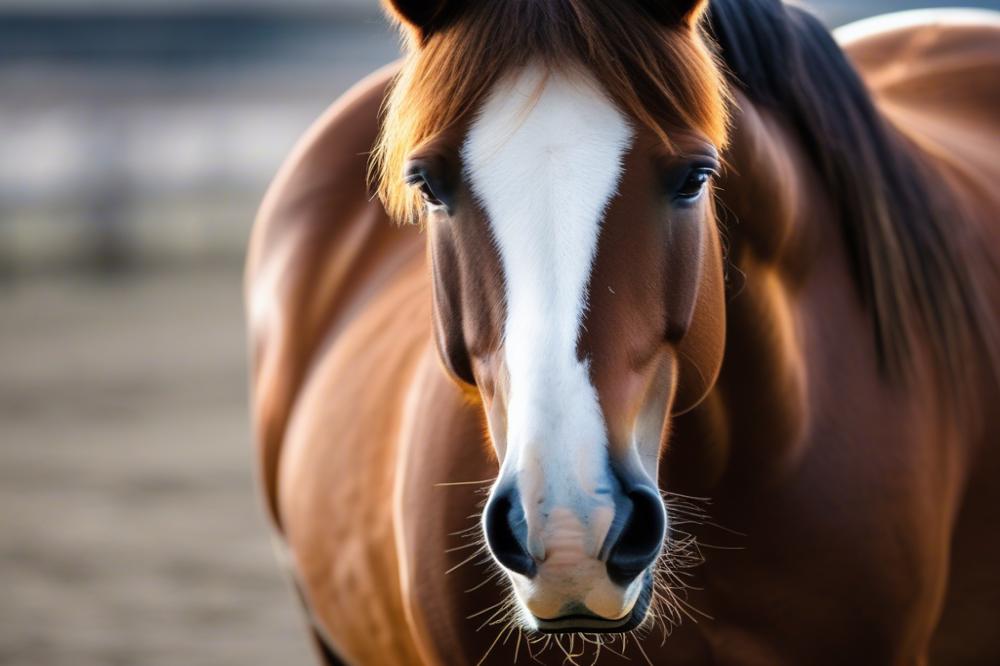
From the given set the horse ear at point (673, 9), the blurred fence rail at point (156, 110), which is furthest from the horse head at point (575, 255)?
the blurred fence rail at point (156, 110)

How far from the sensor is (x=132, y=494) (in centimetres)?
639

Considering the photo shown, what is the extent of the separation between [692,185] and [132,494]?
5.12 metres

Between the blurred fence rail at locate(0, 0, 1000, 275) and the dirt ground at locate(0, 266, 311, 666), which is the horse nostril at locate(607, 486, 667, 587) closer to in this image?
the dirt ground at locate(0, 266, 311, 666)

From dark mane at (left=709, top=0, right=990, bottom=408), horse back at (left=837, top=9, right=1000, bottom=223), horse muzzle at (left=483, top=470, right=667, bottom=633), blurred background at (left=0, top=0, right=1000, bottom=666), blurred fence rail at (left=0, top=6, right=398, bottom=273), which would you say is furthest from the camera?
blurred fence rail at (left=0, top=6, right=398, bottom=273)

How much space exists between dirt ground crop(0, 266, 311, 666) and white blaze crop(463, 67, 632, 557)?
2994 millimetres

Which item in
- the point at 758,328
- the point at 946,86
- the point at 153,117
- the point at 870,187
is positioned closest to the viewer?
the point at 758,328

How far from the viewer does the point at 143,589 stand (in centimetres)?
519

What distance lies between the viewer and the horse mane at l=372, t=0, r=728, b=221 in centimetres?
177

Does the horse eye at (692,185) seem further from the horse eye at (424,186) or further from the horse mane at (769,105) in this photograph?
the horse eye at (424,186)

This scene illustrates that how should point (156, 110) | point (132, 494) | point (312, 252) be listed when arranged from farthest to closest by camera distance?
point (156, 110), point (132, 494), point (312, 252)

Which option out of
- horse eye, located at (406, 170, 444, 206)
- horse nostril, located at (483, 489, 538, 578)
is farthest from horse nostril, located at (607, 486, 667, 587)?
horse eye, located at (406, 170, 444, 206)

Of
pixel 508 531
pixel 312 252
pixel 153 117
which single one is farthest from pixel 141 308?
pixel 508 531

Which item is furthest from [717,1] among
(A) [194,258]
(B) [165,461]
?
(A) [194,258]

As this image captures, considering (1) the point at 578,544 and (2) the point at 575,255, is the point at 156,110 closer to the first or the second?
(2) the point at 575,255
